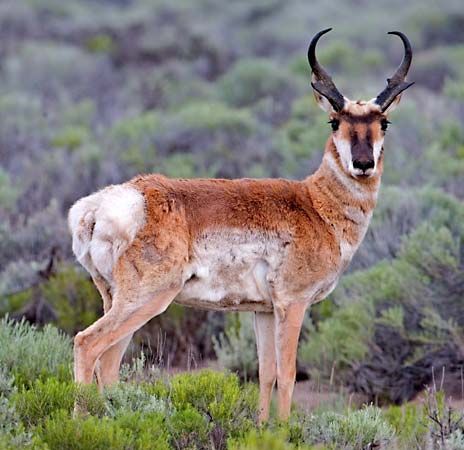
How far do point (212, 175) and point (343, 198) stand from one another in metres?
7.82

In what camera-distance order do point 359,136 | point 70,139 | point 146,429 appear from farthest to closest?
1. point 70,139
2. point 359,136
3. point 146,429

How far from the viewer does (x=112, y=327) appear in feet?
21.2

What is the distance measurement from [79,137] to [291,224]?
1100 centimetres

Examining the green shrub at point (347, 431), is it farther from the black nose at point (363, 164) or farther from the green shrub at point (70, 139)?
the green shrub at point (70, 139)

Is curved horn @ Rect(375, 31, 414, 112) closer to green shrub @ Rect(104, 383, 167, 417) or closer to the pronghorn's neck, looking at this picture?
the pronghorn's neck

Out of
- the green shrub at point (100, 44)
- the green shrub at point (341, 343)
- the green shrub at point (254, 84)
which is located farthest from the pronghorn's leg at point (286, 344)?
the green shrub at point (100, 44)

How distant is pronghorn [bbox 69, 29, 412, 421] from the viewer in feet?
21.4

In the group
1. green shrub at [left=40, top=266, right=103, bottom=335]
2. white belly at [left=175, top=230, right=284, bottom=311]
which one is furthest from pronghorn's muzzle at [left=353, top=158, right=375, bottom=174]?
green shrub at [left=40, top=266, right=103, bottom=335]

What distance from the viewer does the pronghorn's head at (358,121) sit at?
275 inches

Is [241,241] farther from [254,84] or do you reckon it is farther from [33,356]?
[254,84]

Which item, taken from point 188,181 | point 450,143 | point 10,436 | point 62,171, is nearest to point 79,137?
point 62,171

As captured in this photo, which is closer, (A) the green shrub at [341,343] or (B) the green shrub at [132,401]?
(B) the green shrub at [132,401]

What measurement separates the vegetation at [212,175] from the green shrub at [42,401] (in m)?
0.01

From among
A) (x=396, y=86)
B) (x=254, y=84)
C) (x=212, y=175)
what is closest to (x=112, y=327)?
(x=396, y=86)
